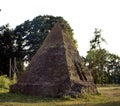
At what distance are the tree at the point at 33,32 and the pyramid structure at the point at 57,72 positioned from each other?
25.9 meters

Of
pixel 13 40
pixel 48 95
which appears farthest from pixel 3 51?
pixel 48 95

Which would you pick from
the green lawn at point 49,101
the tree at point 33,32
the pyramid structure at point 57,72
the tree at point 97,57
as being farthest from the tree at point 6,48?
the green lawn at point 49,101

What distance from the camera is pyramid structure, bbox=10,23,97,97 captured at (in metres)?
24.6

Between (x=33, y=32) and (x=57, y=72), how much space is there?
31.6 meters

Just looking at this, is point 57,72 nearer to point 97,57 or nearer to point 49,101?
point 49,101

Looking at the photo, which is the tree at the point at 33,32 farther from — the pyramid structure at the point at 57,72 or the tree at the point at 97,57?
the pyramid structure at the point at 57,72

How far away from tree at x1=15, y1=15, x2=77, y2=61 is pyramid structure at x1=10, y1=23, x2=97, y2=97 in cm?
2594

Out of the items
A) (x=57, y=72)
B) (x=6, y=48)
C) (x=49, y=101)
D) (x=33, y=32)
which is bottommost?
(x=49, y=101)

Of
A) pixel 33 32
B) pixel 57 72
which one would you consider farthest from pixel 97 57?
pixel 57 72

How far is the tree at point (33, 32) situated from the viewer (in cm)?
5464

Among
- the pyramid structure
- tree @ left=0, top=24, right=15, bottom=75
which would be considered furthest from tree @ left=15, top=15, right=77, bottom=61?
the pyramid structure

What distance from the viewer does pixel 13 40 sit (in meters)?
57.8

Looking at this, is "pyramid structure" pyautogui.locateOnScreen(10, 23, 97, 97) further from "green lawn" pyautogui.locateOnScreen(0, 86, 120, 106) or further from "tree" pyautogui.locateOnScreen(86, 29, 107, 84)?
"tree" pyautogui.locateOnScreen(86, 29, 107, 84)

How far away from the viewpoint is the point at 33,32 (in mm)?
56375
